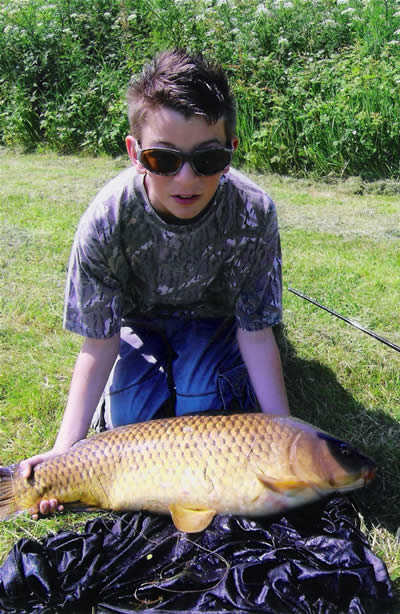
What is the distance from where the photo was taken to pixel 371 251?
4410 millimetres

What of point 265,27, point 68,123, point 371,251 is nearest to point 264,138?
point 265,27

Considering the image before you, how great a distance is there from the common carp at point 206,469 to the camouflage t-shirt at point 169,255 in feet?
1.58

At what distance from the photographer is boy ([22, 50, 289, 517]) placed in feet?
6.75

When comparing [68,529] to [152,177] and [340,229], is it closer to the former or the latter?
[152,177]

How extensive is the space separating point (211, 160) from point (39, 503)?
49.5 inches

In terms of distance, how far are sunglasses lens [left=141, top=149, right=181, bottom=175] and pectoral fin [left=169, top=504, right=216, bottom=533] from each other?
1058mm

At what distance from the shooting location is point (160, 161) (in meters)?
2.04

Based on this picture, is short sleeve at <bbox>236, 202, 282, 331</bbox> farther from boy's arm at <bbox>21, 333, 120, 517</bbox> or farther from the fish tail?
the fish tail

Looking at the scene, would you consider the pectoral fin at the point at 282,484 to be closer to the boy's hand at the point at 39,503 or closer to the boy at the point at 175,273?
the boy at the point at 175,273

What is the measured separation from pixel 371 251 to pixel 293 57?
303 centimetres

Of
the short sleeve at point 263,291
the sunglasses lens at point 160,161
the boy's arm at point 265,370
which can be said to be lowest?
the boy's arm at point 265,370

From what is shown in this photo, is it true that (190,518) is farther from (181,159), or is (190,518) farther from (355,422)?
(181,159)

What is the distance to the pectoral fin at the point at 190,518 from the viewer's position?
6.63ft

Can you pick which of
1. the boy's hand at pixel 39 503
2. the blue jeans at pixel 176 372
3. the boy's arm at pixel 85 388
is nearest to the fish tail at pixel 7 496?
the boy's hand at pixel 39 503
